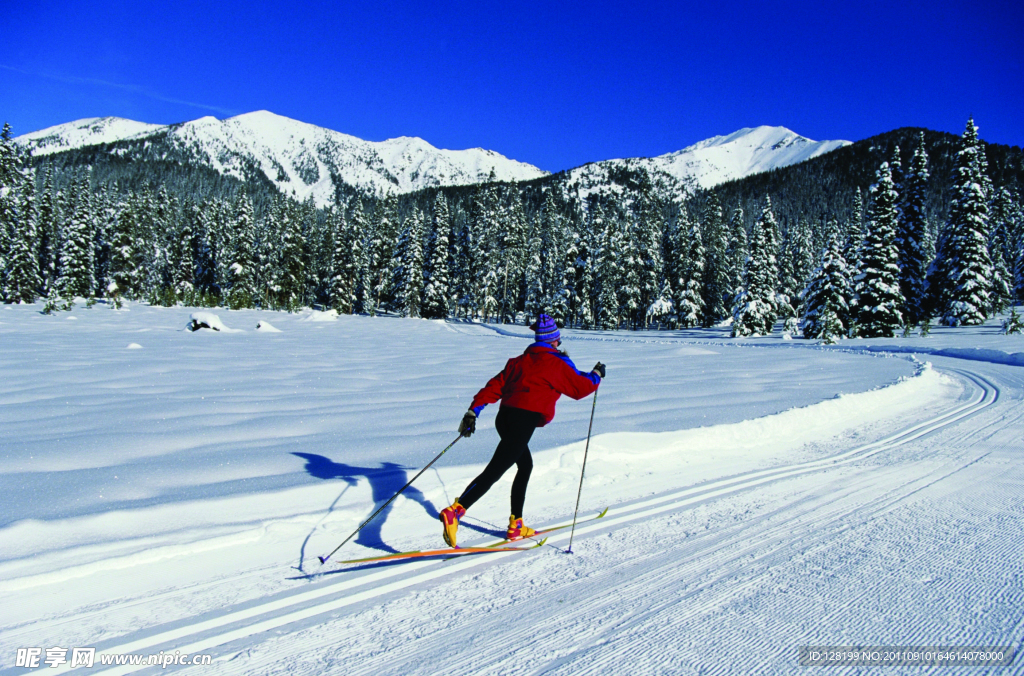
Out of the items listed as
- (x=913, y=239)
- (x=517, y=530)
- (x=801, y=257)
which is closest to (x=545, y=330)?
(x=517, y=530)

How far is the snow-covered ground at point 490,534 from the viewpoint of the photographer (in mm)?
2957

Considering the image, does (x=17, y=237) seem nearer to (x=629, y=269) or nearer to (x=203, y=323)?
(x=203, y=323)

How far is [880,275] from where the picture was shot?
31766 millimetres

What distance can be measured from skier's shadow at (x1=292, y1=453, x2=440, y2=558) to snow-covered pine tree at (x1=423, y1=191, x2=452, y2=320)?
47618 millimetres

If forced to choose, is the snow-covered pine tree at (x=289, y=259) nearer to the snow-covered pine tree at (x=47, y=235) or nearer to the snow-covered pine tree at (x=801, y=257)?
the snow-covered pine tree at (x=47, y=235)

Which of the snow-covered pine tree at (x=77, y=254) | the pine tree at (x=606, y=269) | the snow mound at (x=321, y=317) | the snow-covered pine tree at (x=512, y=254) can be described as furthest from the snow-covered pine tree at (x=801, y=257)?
the snow-covered pine tree at (x=77, y=254)

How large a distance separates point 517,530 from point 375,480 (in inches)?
73.9

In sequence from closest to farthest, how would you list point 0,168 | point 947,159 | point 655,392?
point 655,392 < point 0,168 < point 947,159

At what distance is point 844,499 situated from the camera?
5285mm

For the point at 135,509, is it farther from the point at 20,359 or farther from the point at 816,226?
the point at 816,226

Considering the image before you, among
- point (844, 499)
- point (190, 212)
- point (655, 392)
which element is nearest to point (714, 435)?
point (844, 499)

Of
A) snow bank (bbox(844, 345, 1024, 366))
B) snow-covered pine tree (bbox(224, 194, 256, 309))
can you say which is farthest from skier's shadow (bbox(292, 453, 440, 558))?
snow-covered pine tree (bbox(224, 194, 256, 309))

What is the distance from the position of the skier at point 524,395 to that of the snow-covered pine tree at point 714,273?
48495 millimetres

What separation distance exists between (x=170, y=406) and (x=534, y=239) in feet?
171
